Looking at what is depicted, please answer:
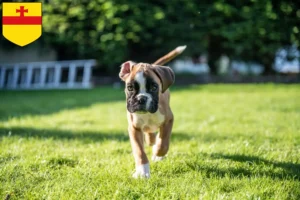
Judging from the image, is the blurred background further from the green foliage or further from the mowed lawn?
the mowed lawn

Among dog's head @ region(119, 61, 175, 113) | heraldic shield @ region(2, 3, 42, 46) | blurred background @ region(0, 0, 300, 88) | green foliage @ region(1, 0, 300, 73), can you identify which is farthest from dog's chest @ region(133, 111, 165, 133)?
blurred background @ region(0, 0, 300, 88)

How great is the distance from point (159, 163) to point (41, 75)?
16.8 meters

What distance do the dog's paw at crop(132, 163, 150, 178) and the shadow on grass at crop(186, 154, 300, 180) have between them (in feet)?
1.56

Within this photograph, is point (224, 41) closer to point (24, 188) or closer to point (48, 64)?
point (48, 64)

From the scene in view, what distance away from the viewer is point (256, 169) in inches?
142

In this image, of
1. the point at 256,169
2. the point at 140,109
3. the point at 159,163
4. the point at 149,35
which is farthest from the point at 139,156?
the point at 149,35

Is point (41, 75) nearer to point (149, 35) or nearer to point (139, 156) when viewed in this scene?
point (149, 35)

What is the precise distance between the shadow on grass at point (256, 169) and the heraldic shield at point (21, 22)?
235cm

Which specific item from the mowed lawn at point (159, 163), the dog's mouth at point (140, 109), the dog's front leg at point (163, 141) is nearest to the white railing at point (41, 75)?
the mowed lawn at point (159, 163)

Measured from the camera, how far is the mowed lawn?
2996 millimetres

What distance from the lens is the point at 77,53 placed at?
22.0m

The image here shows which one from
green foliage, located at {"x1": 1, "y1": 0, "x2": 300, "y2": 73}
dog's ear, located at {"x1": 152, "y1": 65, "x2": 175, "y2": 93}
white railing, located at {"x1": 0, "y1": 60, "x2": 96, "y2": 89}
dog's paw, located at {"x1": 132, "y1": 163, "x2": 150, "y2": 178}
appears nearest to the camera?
dog's paw, located at {"x1": 132, "y1": 163, "x2": 150, "y2": 178}

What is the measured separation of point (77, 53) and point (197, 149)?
18193mm

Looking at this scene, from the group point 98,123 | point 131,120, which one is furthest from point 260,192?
point 98,123
